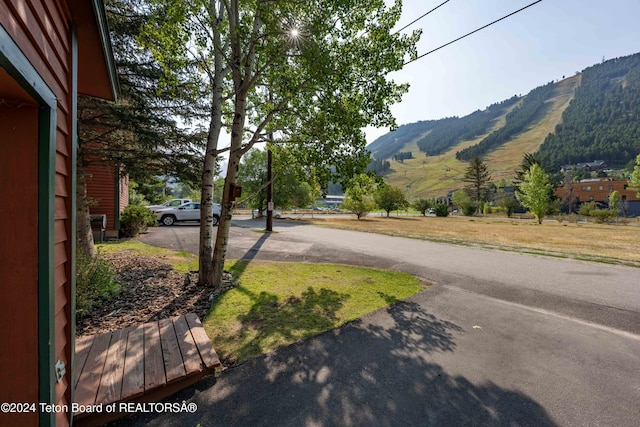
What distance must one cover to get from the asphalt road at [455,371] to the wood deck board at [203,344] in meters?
0.16

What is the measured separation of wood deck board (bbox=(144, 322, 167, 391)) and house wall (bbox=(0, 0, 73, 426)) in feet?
1.69

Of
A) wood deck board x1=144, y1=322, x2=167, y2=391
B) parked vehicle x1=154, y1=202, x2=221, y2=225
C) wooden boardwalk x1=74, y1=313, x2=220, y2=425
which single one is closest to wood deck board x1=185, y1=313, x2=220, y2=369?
wooden boardwalk x1=74, y1=313, x2=220, y2=425

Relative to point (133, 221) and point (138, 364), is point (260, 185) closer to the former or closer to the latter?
point (133, 221)

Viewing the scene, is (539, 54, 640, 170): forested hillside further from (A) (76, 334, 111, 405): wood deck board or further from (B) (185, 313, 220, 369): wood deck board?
(A) (76, 334, 111, 405): wood deck board

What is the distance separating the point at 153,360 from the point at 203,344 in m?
0.46

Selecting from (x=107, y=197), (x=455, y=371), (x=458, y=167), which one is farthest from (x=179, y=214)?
(x=458, y=167)

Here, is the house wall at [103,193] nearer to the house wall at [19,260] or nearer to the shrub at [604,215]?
the house wall at [19,260]

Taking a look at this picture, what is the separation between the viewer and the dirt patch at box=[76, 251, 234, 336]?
3701 mm

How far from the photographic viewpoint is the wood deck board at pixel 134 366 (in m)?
2.17

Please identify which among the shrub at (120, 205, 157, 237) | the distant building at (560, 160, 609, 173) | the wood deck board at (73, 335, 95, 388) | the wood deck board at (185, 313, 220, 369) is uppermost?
the distant building at (560, 160, 609, 173)

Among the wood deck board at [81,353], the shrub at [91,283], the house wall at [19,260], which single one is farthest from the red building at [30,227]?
the shrub at [91,283]

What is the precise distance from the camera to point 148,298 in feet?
15.0

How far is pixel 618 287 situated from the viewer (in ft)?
18.8

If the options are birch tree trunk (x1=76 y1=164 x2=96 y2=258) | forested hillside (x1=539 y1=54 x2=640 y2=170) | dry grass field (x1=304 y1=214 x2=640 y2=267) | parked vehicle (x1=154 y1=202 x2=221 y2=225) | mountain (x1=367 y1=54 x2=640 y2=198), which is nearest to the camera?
birch tree trunk (x1=76 y1=164 x2=96 y2=258)
